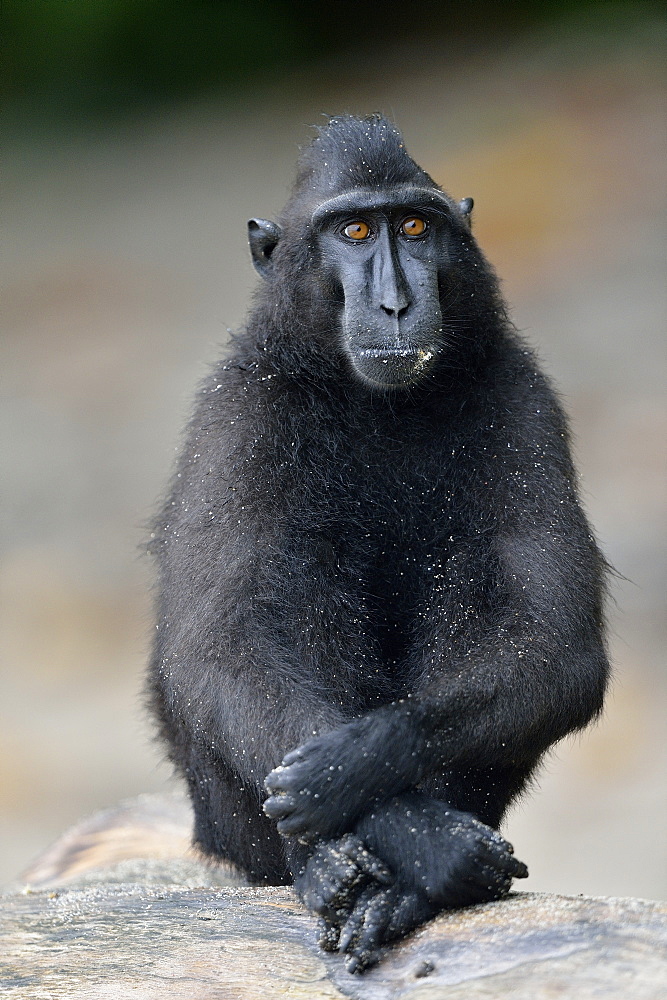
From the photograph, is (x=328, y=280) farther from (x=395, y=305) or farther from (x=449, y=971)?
(x=449, y=971)

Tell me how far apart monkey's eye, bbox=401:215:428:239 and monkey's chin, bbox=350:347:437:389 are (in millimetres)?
547

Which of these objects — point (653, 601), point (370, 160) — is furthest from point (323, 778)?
point (653, 601)

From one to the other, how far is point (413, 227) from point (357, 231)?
0.24 meters

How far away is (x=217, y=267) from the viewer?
1648cm

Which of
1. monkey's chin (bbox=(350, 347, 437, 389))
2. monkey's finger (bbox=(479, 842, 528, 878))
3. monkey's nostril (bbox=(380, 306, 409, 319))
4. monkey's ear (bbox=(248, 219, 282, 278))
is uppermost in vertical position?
monkey's ear (bbox=(248, 219, 282, 278))

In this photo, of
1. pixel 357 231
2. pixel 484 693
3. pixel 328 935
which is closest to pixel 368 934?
pixel 328 935

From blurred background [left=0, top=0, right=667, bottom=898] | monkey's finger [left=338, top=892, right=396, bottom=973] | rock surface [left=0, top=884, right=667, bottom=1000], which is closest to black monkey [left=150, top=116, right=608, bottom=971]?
monkey's finger [left=338, top=892, right=396, bottom=973]

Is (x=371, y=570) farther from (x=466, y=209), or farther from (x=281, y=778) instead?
(x=466, y=209)

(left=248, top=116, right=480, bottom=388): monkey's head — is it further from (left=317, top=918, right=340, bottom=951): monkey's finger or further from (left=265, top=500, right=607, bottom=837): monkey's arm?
(left=317, top=918, right=340, bottom=951): monkey's finger

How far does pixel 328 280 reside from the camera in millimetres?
5215

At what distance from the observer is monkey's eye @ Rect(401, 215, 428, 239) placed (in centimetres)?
511

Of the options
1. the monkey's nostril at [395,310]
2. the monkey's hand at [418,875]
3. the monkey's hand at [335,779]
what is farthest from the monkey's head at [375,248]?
the monkey's hand at [418,875]

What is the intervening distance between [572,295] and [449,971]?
38.9ft

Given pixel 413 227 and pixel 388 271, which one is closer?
pixel 388 271
